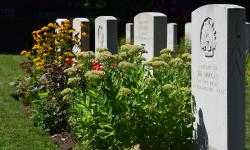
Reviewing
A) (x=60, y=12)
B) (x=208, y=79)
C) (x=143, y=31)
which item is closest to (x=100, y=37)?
(x=143, y=31)

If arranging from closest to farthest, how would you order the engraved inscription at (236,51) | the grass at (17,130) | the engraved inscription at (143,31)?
1. the engraved inscription at (236,51)
2. the grass at (17,130)
3. the engraved inscription at (143,31)

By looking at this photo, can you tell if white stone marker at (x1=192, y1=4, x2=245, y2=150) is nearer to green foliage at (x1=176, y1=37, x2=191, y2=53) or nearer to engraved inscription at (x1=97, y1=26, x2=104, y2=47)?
engraved inscription at (x1=97, y1=26, x2=104, y2=47)

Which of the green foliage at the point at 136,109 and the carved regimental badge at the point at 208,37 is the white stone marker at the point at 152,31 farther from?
the carved regimental badge at the point at 208,37

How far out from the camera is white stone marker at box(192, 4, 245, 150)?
6156 mm

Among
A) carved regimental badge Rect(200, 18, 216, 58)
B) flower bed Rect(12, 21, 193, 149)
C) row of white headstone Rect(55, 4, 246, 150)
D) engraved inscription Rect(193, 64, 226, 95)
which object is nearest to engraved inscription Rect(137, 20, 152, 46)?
flower bed Rect(12, 21, 193, 149)

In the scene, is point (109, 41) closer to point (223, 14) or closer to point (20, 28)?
point (223, 14)

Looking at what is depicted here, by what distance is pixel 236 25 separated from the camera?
6.12 meters

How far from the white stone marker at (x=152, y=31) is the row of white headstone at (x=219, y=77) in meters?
2.75

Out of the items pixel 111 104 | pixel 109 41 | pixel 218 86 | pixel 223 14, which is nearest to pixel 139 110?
pixel 111 104

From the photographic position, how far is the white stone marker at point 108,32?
11055 millimetres

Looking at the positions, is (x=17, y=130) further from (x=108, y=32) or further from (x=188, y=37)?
(x=188, y=37)

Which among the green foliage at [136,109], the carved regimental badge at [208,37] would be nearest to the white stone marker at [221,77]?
the carved regimental badge at [208,37]

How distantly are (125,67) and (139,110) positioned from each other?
63 centimetres

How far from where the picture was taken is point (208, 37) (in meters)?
6.59
